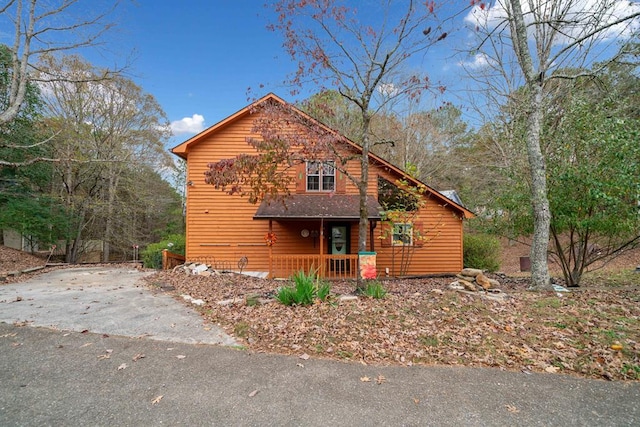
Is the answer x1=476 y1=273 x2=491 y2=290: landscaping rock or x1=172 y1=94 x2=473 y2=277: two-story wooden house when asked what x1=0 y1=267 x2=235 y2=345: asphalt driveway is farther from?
x1=476 y1=273 x2=491 y2=290: landscaping rock

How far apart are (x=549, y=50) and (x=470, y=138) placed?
1558 centimetres

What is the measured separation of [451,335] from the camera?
4.68m

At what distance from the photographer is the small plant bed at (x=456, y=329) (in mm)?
4043

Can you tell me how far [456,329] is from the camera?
192 inches

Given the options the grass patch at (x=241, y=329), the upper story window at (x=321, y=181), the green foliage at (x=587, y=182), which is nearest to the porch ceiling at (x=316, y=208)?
the upper story window at (x=321, y=181)

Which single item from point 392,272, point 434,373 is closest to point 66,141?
point 392,272

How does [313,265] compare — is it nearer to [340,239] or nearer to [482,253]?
[340,239]

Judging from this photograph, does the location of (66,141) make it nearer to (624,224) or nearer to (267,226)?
(267,226)

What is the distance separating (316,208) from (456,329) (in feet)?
23.8

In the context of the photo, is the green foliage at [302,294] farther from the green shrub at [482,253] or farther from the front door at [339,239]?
the green shrub at [482,253]

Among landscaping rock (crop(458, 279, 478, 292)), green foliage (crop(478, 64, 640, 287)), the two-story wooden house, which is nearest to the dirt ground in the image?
landscaping rock (crop(458, 279, 478, 292))

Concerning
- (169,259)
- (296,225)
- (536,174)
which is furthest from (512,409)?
(169,259)

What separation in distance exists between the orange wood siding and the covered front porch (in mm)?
43

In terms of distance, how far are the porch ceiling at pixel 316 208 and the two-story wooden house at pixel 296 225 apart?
0.10 metres
